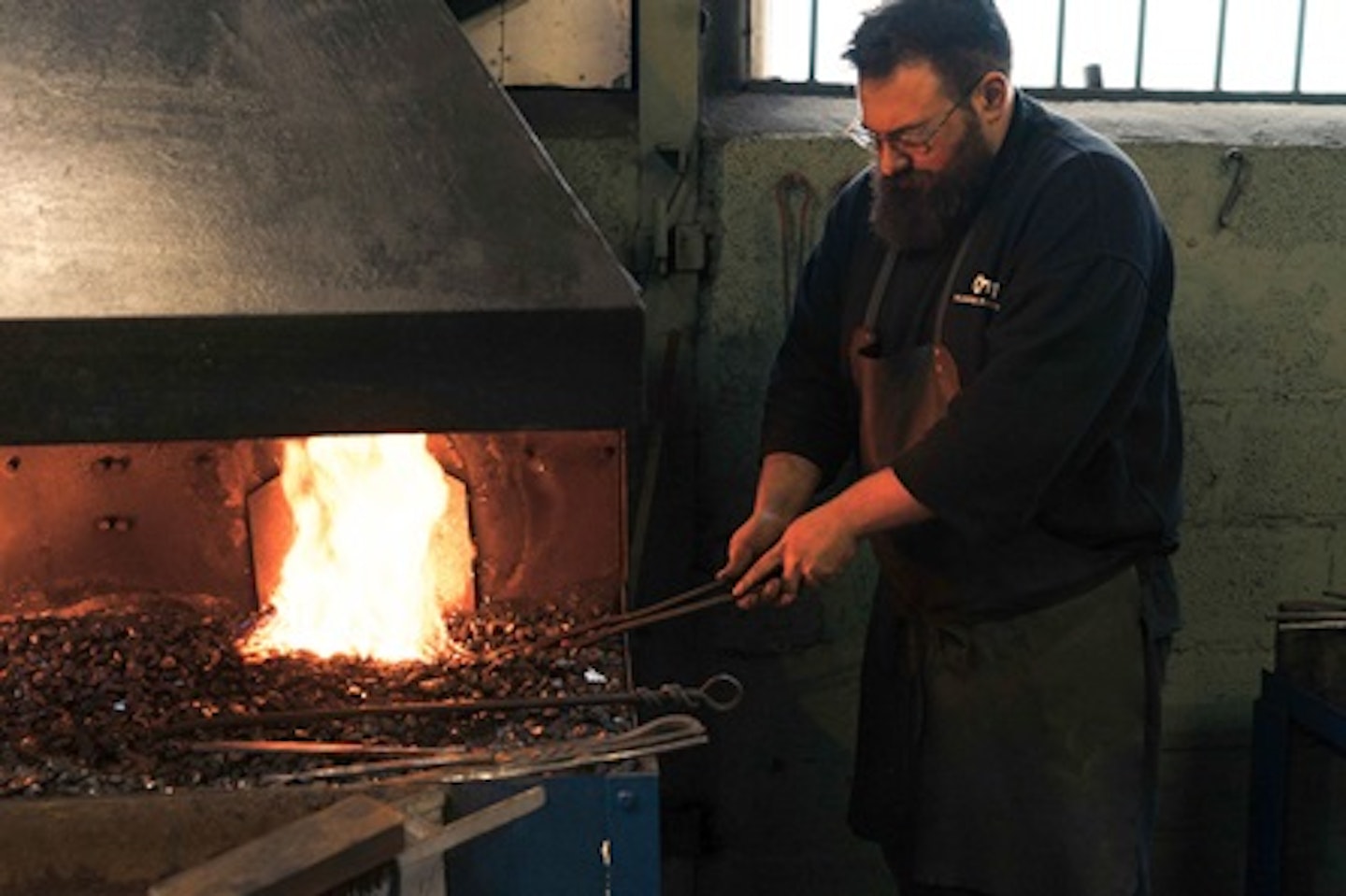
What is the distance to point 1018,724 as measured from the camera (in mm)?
1829

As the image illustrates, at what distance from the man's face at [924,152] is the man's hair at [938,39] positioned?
0.05 feet

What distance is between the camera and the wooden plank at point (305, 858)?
129cm

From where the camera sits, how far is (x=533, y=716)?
1.72 m

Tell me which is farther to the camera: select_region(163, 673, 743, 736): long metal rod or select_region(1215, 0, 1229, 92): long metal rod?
select_region(1215, 0, 1229, 92): long metal rod

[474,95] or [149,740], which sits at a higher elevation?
[474,95]

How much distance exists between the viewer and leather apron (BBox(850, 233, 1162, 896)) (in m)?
1.81

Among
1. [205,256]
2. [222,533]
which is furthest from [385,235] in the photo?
[222,533]

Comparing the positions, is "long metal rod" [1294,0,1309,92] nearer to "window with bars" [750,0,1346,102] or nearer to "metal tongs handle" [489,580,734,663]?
"window with bars" [750,0,1346,102]

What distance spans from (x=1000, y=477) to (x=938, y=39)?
1.66 ft

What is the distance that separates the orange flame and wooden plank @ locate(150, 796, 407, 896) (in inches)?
28.5

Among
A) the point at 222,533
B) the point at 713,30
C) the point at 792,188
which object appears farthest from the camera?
the point at 713,30

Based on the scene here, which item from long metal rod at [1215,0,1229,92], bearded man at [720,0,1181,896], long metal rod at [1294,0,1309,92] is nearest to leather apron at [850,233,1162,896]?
bearded man at [720,0,1181,896]

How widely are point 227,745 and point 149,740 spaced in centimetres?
10

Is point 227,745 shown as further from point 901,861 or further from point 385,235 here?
point 901,861
